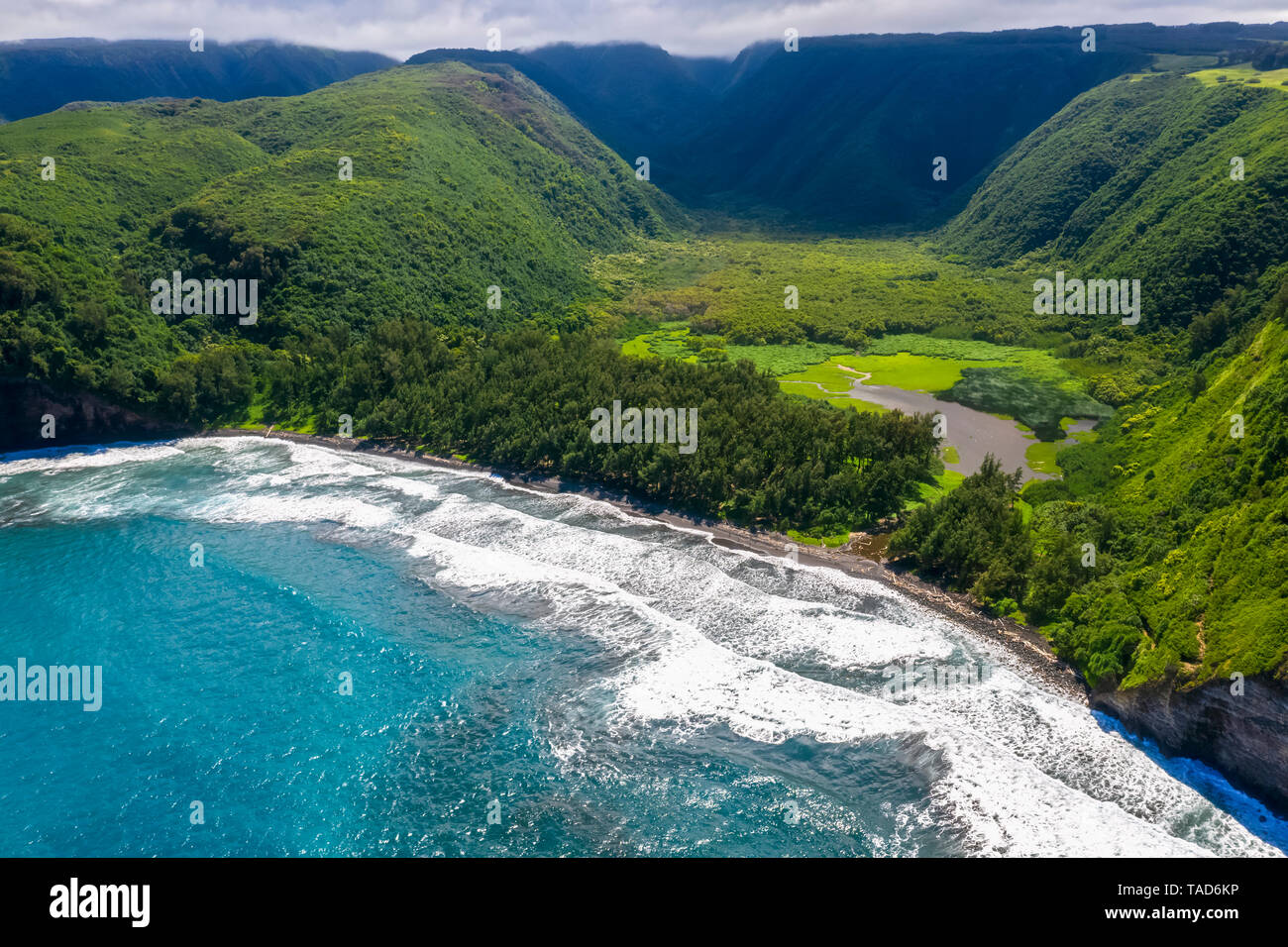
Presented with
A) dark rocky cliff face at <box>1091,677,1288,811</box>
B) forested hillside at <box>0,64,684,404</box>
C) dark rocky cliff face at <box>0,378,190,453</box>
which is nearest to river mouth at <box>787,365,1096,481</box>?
dark rocky cliff face at <box>1091,677,1288,811</box>

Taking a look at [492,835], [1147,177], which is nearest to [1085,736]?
[492,835]

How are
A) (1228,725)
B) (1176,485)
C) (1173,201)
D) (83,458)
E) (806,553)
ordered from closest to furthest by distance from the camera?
1. (1228,725)
2. (1176,485)
3. (806,553)
4. (83,458)
5. (1173,201)

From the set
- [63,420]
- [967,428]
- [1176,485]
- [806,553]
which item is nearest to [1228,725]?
[1176,485]

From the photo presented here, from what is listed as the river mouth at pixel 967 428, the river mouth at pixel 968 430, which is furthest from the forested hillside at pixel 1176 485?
the river mouth at pixel 968 430

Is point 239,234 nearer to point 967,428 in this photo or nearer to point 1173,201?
point 967,428

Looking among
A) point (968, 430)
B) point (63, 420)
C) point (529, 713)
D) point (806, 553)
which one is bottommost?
point (529, 713)

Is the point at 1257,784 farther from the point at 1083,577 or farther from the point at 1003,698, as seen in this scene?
the point at 1083,577
